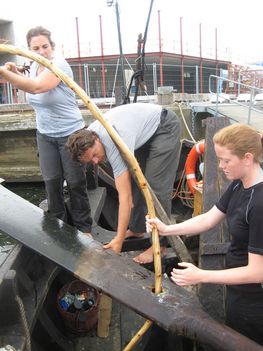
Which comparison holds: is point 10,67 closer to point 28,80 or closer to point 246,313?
point 28,80

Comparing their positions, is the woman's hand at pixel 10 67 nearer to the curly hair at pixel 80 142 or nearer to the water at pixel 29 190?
the curly hair at pixel 80 142

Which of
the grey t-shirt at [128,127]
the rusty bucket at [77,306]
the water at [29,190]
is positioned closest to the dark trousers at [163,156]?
the grey t-shirt at [128,127]

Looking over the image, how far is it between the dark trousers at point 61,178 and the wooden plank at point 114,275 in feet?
1.92

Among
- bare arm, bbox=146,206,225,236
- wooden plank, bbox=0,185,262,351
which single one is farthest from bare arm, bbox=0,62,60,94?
bare arm, bbox=146,206,225,236

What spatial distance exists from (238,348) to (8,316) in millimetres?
1171

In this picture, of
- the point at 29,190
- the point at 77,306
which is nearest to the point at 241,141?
the point at 77,306

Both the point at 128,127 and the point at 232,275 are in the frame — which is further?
the point at 128,127

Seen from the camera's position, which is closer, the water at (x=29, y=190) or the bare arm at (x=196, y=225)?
the bare arm at (x=196, y=225)

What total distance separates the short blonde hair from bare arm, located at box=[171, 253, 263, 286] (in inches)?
17.8

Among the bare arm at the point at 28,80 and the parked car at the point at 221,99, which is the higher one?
the bare arm at the point at 28,80

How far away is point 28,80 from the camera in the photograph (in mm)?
2650

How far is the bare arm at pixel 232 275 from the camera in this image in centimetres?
171

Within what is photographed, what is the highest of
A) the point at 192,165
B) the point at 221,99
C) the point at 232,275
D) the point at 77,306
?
the point at 232,275

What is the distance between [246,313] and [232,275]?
0.40 m
